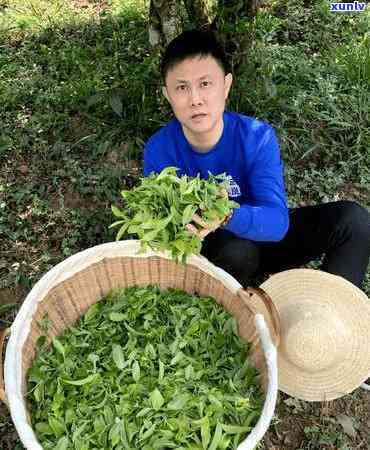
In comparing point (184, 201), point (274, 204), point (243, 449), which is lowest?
point (243, 449)

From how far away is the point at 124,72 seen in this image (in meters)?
3.37

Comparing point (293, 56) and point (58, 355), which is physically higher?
point (293, 56)

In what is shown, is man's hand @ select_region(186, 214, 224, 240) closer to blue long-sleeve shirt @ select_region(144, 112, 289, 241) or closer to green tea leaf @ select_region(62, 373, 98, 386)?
blue long-sleeve shirt @ select_region(144, 112, 289, 241)

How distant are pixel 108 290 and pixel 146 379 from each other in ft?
1.61

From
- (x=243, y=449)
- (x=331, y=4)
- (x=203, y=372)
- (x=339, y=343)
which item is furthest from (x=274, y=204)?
(x=331, y=4)

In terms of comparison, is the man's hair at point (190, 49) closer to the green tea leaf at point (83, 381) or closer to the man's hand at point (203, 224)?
the man's hand at point (203, 224)

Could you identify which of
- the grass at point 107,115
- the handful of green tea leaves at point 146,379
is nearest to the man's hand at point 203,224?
the handful of green tea leaves at point 146,379

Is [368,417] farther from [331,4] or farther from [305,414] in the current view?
[331,4]

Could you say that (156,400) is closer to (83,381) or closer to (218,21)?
(83,381)

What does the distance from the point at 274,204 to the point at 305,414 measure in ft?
3.29

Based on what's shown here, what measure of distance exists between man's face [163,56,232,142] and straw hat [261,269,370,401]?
74 centimetres

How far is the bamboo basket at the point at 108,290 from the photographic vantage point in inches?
72.6

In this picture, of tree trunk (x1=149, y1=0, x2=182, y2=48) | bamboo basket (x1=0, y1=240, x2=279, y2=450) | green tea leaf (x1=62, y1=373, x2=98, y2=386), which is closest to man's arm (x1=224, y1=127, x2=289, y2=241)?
bamboo basket (x1=0, y1=240, x2=279, y2=450)

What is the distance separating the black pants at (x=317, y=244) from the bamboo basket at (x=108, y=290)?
0.16 m
